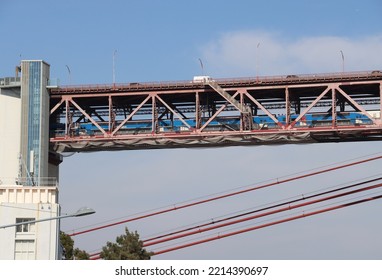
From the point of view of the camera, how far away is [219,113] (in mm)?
92562

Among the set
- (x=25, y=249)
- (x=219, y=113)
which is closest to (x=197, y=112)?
(x=219, y=113)

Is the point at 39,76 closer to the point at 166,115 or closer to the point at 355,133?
the point at 166,115

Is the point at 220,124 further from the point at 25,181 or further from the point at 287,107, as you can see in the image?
the point at 25,181

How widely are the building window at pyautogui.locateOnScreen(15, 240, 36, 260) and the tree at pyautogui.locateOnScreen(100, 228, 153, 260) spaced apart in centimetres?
1810

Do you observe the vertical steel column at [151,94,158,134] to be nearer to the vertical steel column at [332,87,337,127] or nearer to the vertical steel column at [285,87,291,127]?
the vertical steel column at [285,87,291,127]

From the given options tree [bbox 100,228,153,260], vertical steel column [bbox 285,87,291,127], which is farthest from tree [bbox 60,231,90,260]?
vertical steel column [bbox 285,87,291,127]

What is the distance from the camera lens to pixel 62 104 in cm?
9606

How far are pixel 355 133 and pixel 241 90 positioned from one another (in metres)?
12.1

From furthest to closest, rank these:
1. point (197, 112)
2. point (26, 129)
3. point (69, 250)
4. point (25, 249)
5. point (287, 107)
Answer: point (69, 250) < point (26, 129) < point (197, 112) < point (287, 107) < point (25, 249)

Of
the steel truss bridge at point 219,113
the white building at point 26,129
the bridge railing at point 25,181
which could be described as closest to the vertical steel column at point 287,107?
the steel truss bridge at point 219,113

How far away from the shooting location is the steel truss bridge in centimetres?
8881

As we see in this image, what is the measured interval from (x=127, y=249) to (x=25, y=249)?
20183 mm
